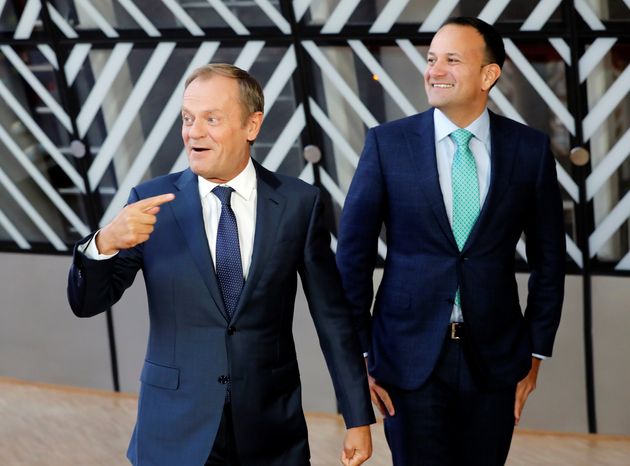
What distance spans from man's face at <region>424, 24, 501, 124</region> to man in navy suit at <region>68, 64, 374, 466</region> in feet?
2.43

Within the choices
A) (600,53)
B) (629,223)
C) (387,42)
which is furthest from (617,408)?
(387,42)

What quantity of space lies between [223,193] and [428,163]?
89 centimetres

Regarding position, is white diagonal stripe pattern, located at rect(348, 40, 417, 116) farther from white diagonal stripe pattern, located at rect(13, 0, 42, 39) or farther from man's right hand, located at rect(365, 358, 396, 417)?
man's right hand, located at rect(365, 358, 396, 417)

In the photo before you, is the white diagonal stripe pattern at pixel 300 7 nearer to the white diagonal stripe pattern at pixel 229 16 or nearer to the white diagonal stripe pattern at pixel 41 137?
the white diagonal stripe pattern at pixel 229 16

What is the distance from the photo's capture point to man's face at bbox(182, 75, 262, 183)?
2.97 meters

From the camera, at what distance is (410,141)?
3768 mm

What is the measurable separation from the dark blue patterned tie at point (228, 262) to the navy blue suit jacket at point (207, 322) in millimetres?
36

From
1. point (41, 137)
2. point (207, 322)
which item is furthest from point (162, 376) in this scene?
point (41, 137)

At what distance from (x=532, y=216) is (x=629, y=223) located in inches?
107

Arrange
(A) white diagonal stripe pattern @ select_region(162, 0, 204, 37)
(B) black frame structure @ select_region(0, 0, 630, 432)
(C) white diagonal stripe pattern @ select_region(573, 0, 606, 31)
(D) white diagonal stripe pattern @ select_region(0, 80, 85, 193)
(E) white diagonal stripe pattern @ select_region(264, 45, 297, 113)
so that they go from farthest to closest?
1. (D) white diagonal stripe pattern @ select_region(0, 80, 85, 193)
2. (A) white diagonal stripe pattern @ select_region(162, 0, 204, 37)
3. (E) white diagonal stripe pattern @ select_region(264, 45, 297, 113)
4. (B) black frame structure @ select_region(0, 0, 630, 432)
5. (C) white diagonal stripe pattern @ select_region(573, 0, 606, 31)

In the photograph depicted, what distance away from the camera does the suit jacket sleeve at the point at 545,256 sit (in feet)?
12.5

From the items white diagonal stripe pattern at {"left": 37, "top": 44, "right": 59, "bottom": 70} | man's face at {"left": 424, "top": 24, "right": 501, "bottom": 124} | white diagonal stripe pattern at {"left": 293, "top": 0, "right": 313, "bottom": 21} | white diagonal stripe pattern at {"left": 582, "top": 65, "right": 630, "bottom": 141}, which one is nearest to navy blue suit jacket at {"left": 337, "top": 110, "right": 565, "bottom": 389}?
man's face at {"left": 424, "top": 24, "right": 501, "bottom": 124}

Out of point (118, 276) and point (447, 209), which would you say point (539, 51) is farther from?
point (118, 276)

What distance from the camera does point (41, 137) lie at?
294 inches
